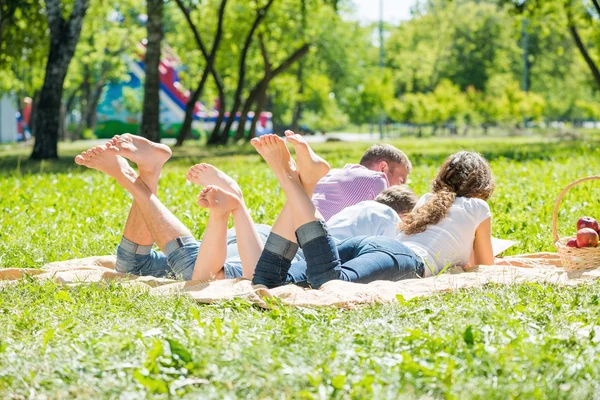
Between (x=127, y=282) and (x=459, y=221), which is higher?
(x=459, y=221)

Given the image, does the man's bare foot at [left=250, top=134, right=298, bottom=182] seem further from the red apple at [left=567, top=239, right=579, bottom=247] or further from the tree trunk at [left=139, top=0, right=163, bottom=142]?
the tree trunk at [left=139, top=0, right=163, bottom=142]

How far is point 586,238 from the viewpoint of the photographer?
5043 millimetres

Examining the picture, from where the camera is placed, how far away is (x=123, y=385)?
3010 millimetres

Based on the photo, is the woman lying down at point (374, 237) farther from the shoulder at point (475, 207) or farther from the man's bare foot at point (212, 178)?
the man's bare foot at point (212, 178)

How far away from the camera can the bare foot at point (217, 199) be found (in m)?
4.67

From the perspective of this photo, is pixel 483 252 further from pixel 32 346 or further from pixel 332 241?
pixel 32 346

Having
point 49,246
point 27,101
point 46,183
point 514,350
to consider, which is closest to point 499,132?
point 27,101

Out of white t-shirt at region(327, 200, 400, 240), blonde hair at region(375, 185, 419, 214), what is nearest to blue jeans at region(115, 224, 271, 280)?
white t-shirt at region(327, 200, 400, 240)

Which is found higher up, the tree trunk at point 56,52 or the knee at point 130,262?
the tree trunk at point 56,52

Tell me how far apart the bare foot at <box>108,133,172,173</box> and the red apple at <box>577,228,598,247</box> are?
2.55 meters

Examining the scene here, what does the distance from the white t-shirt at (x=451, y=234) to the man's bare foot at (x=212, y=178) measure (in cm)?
107

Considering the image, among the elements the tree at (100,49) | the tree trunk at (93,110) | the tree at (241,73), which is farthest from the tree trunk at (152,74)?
the tree trunk at (93,110)

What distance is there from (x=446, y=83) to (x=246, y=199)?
35.3 metres

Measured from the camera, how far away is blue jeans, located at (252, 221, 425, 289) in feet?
14.9
